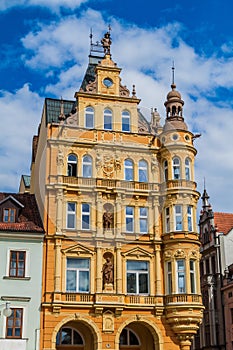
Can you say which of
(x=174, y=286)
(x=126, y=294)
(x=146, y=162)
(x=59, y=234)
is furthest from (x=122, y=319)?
(x=146, y=162)

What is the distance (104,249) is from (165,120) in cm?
1152

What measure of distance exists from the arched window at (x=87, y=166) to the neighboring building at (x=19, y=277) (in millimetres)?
4864

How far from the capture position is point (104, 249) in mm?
38688

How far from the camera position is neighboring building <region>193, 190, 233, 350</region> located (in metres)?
54.7

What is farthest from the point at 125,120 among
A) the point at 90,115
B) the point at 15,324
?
the point at 15,324

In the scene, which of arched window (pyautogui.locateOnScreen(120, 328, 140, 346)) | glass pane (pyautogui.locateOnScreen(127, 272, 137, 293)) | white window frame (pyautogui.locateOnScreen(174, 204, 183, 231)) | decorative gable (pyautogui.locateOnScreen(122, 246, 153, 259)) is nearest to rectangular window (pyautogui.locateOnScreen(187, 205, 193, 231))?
white window frame (pyautogui.locateOnScreen(174, 204, 183, 231))

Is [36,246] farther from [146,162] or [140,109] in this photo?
[140,109]

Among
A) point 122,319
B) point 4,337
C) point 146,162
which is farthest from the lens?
point 146,162

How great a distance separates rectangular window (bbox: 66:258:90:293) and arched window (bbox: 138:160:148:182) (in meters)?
7.70

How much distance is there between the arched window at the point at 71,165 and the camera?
1586 inches

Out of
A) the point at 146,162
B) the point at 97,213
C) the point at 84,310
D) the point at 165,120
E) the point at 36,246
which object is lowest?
the point at 84,310

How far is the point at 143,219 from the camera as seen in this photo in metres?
40.5

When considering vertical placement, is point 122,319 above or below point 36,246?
below

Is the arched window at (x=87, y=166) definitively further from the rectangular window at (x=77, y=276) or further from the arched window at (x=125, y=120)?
the rectangular window at (x=77, y=276)
